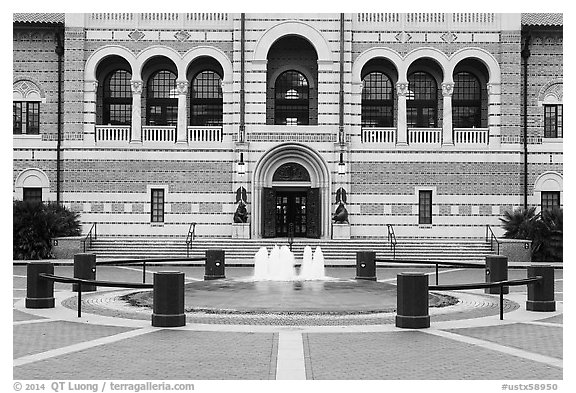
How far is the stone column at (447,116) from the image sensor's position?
1526 inches

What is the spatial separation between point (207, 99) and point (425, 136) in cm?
1185

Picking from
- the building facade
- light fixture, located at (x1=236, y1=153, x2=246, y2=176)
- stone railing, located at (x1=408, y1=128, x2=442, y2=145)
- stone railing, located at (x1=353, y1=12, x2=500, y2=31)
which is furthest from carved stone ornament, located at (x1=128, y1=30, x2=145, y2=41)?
stone railing, located at (x1=408, y1=128, x2=442, y2=145)

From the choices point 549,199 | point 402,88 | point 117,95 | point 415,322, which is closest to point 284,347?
point 415,322

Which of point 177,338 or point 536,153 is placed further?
point 536,153

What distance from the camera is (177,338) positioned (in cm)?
1266

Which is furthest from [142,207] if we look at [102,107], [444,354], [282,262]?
[444,354]

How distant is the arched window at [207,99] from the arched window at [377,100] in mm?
7929

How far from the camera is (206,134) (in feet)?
128

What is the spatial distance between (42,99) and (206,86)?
8.58m

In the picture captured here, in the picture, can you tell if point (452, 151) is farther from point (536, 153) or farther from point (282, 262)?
point (282, 262)

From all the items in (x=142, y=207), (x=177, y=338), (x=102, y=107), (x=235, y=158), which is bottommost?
(x=177, y=338)

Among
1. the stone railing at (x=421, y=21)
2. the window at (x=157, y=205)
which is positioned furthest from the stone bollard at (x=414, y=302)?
the stone railing at (x=421, y=21)

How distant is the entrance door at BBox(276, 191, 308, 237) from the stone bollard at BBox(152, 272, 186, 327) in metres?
25.5

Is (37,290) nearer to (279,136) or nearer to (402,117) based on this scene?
(279,136)
